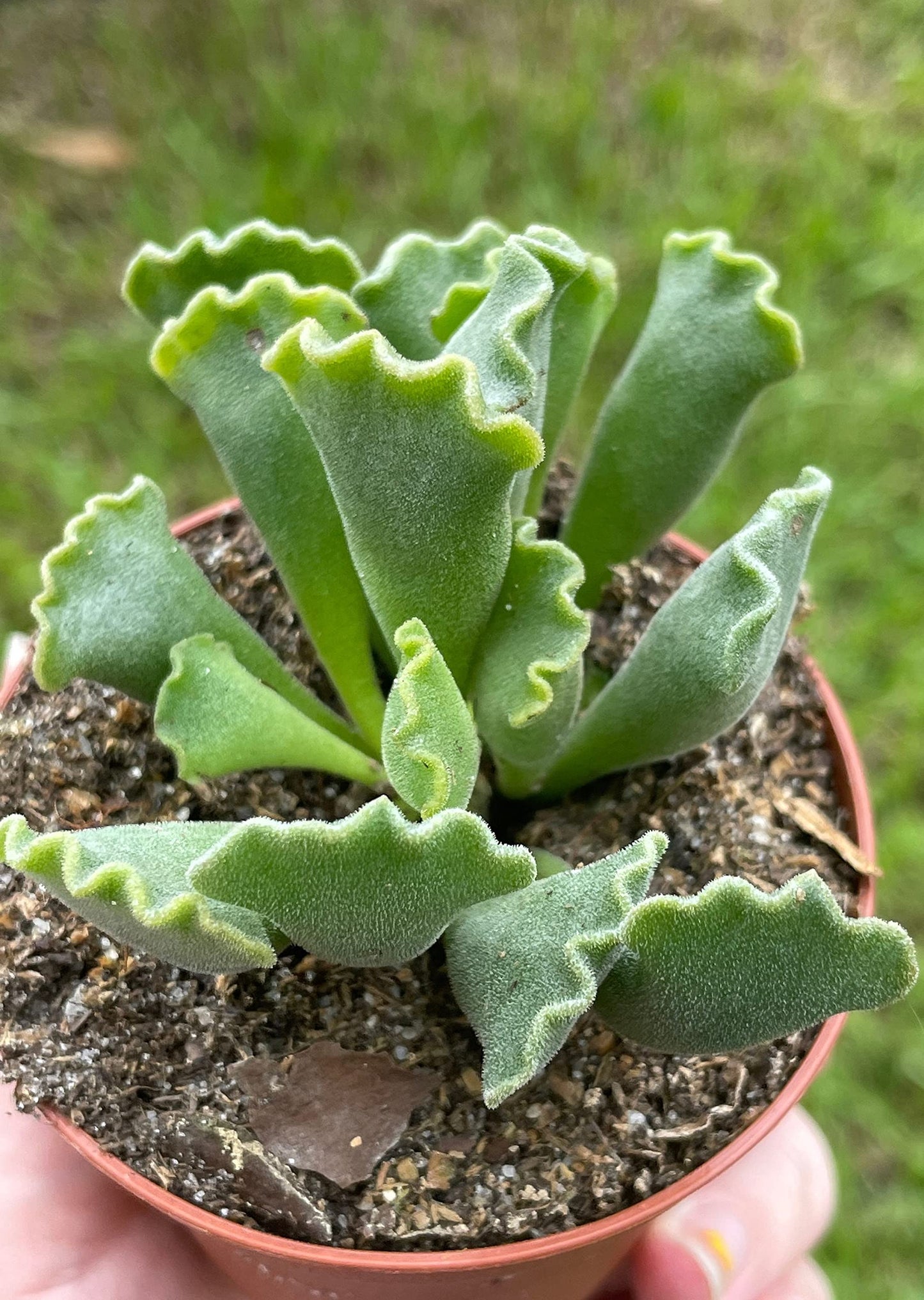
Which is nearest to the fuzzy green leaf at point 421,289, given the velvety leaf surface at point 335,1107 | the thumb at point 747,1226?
the velvety leaf surface at point 335,1107

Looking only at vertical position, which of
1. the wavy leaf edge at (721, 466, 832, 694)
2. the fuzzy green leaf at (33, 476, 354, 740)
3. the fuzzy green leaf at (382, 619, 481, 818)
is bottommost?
the fuzzy green leaf at (33, 476, 354, 740)

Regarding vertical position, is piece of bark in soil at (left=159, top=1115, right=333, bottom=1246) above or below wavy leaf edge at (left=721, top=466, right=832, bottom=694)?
below

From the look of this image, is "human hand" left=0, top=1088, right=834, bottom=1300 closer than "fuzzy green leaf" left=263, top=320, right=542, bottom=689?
No

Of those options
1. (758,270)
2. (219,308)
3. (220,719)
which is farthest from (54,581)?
(758,270)

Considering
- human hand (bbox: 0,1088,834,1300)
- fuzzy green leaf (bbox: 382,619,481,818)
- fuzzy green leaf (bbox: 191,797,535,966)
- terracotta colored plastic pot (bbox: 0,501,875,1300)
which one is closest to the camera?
fuzzy green leaf (bbox: 191,797,535,966)

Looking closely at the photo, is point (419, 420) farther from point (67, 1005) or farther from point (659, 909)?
point (67, 1005)

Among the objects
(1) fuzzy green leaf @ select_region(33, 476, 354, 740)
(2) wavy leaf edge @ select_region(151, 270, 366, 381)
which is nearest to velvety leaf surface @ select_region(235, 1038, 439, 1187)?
(1) fuzzy green leaf @ select_region(33, 476, 354, 740)

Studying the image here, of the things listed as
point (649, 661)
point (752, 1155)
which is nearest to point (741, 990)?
point (649, 661)

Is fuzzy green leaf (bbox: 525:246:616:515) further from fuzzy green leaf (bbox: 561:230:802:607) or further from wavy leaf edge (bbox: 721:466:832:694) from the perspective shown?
wavy leaf edge (bbox: 721:466:832:694)
